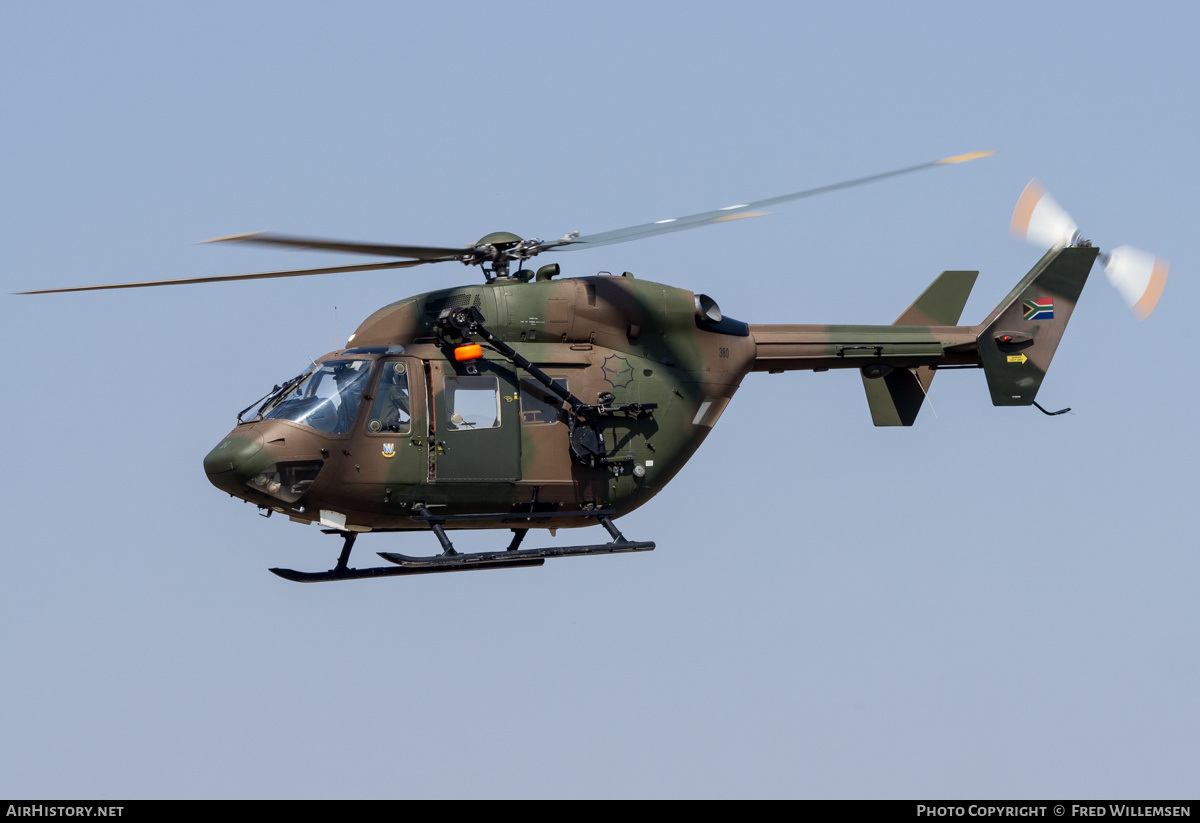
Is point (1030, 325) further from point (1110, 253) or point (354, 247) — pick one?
point (354, 247)

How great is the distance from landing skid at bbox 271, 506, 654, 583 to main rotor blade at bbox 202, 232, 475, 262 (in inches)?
105

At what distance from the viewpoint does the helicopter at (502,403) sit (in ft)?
53.0

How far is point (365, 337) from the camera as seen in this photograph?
1708cm

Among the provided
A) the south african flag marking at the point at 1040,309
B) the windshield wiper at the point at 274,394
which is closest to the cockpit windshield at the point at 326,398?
the windshield wiper at the point at 274,394

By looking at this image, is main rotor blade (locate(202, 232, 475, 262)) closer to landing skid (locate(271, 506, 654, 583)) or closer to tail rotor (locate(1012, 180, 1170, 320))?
landing skid (locate(271, 506, 654, 583))

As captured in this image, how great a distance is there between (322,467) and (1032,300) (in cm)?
965

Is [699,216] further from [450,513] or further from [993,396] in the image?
[993,396]

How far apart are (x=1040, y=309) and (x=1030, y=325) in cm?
31

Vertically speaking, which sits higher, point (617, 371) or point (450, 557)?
point (617, 371)

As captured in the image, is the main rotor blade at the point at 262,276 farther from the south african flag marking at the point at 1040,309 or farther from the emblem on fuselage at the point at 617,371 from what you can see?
the south african flag marking at the point at 1040,309

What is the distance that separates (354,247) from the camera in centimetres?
1538

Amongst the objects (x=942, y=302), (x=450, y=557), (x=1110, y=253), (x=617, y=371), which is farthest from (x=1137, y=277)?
(x=450, y=557)

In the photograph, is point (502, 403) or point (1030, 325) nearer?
point (502, 403)

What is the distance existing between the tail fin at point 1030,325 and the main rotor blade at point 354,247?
714cm
